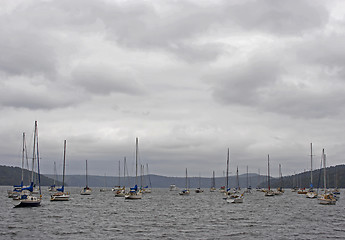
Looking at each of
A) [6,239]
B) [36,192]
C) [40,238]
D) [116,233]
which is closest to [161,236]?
[116,233]

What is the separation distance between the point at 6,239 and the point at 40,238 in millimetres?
3716

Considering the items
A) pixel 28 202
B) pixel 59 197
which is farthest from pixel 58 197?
pixel 28 202

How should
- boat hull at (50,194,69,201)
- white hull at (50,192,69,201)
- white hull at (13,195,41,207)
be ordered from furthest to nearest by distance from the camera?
white hull at (50,192,69,201), boat hull at (50,194,69,201), white hull at (13,195,41,207)

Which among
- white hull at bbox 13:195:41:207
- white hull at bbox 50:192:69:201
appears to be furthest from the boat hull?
white hull at bbox 13:195:41:207

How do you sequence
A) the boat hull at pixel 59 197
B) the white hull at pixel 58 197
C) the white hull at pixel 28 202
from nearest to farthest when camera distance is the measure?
the white hull at pixel 28 202
the boat hull at pixel 59 197
the white hull at pixel 58 197

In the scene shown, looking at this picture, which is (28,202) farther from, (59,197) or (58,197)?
(59,197)

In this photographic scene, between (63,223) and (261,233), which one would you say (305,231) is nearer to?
(261,233)

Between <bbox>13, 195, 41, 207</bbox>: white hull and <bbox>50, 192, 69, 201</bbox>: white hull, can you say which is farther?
<bbox>50, 192, 69, 201</bbox>: white hull

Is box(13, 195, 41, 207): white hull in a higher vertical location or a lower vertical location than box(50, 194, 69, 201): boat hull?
higher

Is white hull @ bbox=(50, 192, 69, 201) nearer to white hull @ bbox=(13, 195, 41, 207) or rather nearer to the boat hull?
the boat hull

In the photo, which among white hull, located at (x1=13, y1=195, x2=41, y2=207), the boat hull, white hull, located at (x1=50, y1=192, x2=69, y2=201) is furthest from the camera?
white hull, located at (x1=50, y1=192, x2=69, y2=201)

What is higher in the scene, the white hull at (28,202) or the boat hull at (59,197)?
the white hull at (28,202)

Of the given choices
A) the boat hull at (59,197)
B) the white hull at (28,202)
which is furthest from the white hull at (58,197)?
the white hull at (28,202)

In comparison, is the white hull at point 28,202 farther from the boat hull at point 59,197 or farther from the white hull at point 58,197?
the white hull at point 58,197
